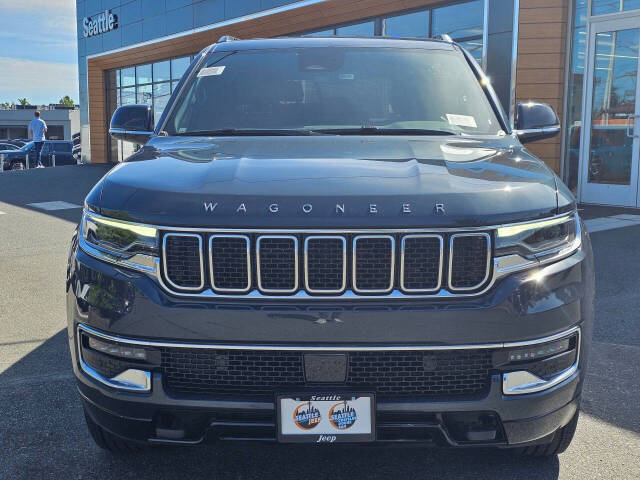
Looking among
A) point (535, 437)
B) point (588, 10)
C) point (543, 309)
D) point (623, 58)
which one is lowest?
point (535, 437)

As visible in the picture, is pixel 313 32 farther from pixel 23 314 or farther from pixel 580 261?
pixel 580 261

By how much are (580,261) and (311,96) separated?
171cm

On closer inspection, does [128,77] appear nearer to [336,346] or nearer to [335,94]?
[335,94]

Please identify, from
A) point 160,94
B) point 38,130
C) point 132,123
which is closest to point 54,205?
point 132,123

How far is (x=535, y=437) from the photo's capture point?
2398 mm

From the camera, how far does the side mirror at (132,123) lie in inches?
153

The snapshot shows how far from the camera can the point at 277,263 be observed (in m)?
2.24

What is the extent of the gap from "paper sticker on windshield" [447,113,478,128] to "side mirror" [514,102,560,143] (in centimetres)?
43

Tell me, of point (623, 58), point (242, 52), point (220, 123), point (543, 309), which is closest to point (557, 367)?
Answer: point (543, 309)

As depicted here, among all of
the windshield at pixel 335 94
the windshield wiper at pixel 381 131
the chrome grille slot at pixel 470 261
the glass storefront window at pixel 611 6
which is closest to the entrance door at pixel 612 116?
the glass storefront window at pixel 611 6

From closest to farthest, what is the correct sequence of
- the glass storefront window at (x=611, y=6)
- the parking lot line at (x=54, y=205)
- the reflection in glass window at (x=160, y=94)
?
the glass storefront window at (x=611, y=6) < the parking lot line at (x=54, y=205) < the reflection in glass window at (x=160, y=94)

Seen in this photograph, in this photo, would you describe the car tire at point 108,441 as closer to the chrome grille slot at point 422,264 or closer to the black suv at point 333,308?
the black suv at point 333,308

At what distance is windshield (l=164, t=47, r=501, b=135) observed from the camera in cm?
344

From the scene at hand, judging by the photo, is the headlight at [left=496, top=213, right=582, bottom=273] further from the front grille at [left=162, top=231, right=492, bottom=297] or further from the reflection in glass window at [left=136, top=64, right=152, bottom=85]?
the reflection in glass window at [left=136, top=64, right=152, bottom=85]
